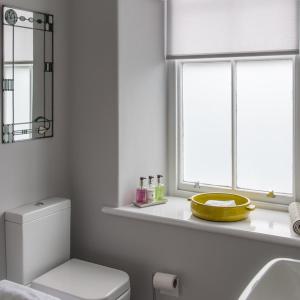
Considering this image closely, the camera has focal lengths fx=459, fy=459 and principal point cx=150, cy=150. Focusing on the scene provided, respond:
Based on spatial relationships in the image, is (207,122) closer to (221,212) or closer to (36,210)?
(221,212)

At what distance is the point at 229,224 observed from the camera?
7.29 feet

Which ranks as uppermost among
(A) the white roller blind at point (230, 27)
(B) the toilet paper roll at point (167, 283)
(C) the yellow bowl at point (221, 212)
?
(A) the white roller blind at point (230, 27)

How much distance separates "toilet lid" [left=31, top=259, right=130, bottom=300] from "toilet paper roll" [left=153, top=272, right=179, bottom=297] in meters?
0.15

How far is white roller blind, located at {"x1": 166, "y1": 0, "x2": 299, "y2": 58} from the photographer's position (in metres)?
2.35

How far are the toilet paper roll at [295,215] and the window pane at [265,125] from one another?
195 millimetres

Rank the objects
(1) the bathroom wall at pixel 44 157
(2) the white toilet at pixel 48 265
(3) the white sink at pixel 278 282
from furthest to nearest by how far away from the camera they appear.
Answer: (1) the bathroom wall at pixel 44 157 < (2) the white toilet at pixel 48 265 < (3) the white sink at pixel 278 282

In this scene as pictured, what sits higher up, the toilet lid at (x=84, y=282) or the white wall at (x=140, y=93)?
the white wall at (x=140, y=93)

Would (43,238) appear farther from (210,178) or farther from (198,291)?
(210,178)

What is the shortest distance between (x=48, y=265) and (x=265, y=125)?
138 cm

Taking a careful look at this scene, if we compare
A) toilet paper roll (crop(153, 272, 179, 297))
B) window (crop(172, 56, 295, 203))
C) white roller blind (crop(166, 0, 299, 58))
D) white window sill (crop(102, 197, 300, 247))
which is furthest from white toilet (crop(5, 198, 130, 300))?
white roller blind (crop(166, 0, 299, 58))

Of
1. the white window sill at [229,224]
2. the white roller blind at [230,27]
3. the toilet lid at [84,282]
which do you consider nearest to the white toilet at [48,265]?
the toilet lid at [84,282]

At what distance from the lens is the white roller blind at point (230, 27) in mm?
2352

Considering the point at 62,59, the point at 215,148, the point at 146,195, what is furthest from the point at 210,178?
the point at 62,59

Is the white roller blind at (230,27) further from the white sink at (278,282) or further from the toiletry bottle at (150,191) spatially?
the white sink at (278,282)
